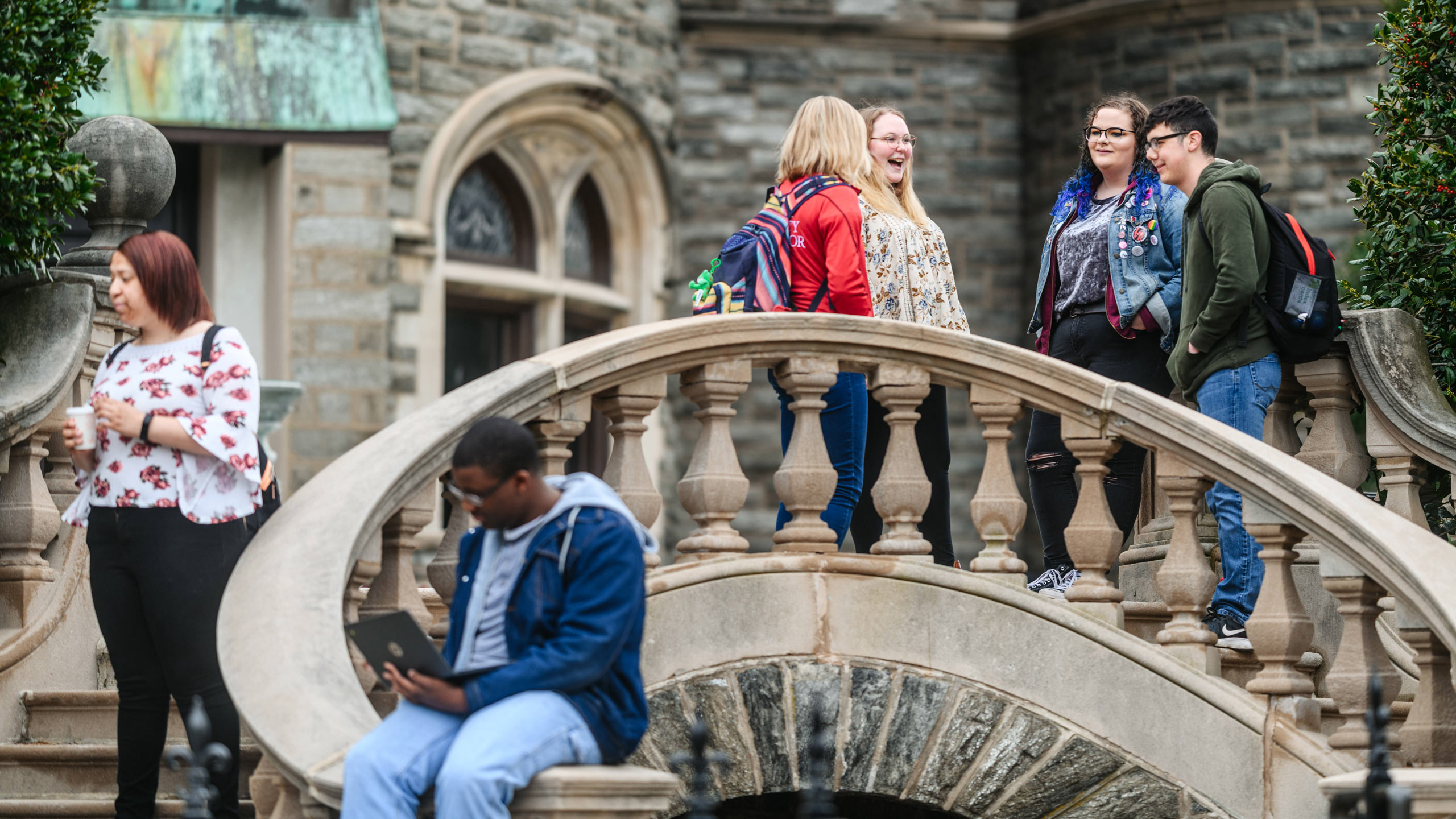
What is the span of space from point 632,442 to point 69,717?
6.18 feet

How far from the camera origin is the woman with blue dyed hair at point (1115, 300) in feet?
19.4

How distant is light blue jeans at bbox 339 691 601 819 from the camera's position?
3.50m

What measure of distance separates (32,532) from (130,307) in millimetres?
1258

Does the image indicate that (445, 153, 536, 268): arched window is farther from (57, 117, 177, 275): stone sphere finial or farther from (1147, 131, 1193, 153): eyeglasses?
(1147, 131, 1193, 153): eyeglasses

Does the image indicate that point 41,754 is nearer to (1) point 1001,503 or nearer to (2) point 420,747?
(2) point 420,747

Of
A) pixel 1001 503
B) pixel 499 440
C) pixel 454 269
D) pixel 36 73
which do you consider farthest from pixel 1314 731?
pixel 454 269

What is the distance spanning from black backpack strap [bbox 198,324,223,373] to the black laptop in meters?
1.09

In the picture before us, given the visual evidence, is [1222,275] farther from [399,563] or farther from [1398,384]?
[399,563]

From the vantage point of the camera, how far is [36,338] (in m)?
5.73

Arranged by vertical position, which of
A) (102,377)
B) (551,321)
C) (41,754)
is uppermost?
(551,321)

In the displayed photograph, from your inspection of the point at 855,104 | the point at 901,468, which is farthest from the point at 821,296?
the point at 855,104

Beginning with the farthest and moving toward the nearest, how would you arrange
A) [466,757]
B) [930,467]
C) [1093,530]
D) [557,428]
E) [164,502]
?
[930,467] → [1093,530] → [557,428] → [164,502] → [466,757]

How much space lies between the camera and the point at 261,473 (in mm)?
4672

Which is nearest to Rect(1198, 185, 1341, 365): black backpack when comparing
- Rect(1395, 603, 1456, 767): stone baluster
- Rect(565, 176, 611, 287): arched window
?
Rect(1395, 603, 1456, 767): stone baluster
